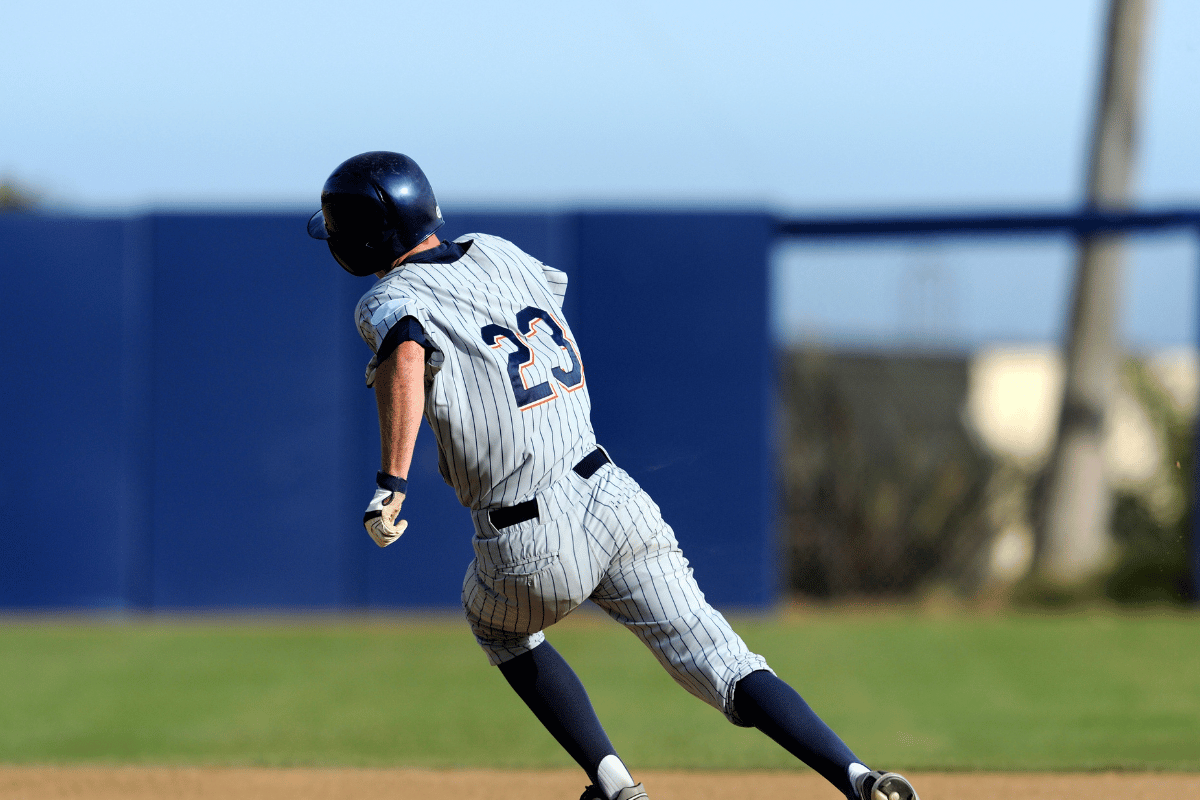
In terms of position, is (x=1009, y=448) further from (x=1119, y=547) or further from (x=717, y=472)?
(x=717, y=472)

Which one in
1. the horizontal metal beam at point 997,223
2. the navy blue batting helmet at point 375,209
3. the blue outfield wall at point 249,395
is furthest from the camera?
the horizontal metal beam at point 997,223

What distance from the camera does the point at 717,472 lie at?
6.36m

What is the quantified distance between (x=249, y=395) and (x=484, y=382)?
14.9 feet

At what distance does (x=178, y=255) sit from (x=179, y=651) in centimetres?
217

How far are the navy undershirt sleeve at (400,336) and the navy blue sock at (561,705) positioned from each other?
83 cm

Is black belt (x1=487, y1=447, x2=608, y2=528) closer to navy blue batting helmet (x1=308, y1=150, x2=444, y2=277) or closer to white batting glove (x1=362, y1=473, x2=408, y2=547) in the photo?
white batting glove (x1=362, y1=473, x2=408, y2=547)

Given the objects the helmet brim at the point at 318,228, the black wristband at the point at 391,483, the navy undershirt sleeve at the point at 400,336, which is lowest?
the black wristband at the point at 391,483

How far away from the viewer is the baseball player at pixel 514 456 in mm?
2221

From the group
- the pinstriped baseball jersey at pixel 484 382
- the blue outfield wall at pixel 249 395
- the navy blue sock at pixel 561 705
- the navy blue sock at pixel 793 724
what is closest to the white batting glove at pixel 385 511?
the pinstriped baseball jersey at pixel 484 382

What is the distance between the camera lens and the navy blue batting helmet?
2.38 m

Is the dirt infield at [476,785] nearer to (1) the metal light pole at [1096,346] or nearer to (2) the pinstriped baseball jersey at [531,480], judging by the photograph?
(2) the pinstriped baseball jersey at [531,480]

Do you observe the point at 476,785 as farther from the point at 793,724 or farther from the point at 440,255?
the point at 440,255

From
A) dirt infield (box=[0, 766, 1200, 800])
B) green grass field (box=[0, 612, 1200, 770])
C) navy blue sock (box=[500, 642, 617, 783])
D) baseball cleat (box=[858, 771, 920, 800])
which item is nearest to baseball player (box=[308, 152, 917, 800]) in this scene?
baseball cleat (box=[858, 771, 920, 800])

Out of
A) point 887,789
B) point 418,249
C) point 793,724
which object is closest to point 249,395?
point 418,249
